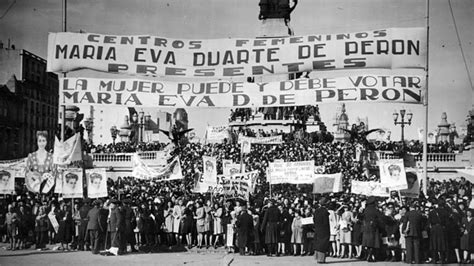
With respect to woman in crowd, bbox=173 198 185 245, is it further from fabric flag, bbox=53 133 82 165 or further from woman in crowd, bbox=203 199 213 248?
fabric flag, bbox=53 133 82 165

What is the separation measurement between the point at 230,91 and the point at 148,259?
5.39 metres

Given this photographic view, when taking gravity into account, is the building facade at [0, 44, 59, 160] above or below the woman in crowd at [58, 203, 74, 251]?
above

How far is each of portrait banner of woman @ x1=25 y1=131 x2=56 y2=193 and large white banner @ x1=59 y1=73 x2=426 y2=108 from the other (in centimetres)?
297

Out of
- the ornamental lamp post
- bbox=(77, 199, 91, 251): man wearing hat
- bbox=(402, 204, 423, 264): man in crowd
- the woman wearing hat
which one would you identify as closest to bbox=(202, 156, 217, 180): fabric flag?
bbox=(77, 199, 91, 251): man wearing hat

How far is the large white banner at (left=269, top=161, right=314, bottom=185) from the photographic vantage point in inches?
791

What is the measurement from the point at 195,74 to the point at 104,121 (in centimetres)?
10599

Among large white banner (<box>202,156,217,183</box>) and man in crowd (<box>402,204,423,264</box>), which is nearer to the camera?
man in crowd (<box>402,204,423,264</box>)

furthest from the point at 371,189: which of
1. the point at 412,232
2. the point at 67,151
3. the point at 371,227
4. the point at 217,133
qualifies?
the point at 217,133

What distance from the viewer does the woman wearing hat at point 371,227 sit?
631 inches

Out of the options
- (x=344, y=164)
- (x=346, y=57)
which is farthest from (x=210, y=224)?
(x=344, y=164)

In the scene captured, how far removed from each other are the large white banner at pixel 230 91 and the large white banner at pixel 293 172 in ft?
12.0

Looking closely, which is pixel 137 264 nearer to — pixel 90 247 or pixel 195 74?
pixel 90 247

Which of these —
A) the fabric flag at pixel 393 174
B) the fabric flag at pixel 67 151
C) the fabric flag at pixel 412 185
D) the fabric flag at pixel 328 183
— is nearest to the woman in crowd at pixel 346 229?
the fabric flag at pixel 393 174

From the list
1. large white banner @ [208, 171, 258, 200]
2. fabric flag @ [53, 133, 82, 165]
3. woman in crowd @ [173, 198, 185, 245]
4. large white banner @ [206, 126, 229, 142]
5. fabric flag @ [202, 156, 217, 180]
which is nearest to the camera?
fabric flag @ [53, 133, 82, 165]
